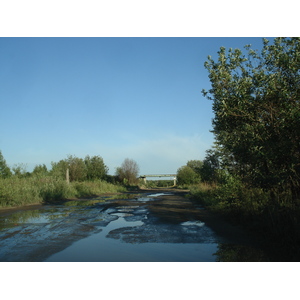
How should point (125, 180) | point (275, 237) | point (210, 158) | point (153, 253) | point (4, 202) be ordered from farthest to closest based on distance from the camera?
1. point (125, 180)
2. point (210, 158)
3. point (4, 202)
4. point (275, 237)
5. point (153, 253)

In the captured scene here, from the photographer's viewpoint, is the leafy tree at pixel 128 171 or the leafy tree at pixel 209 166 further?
the leafy tree at pixel 128 171

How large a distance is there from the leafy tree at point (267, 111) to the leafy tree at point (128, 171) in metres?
49.0

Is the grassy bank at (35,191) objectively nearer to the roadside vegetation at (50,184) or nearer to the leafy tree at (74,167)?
the roadside vegetation at (50,184)

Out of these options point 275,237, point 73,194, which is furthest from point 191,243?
point 73,194

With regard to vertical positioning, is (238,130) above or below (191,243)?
above

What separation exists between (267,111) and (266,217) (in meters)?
3.52

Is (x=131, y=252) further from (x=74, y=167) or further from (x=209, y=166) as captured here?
(x=74, y=167)

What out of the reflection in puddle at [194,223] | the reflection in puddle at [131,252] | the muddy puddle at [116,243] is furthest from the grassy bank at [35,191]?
the reflection in puddle at [131,252]

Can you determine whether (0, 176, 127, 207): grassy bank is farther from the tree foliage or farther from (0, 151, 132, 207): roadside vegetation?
the tree foliage

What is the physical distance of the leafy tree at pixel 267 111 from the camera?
828 cm

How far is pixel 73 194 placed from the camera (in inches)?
1062

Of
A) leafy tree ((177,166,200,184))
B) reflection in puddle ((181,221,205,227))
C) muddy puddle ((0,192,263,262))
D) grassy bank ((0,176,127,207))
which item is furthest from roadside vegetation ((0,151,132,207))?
leafy tree ((177,166,200,184))

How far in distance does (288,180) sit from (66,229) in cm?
726

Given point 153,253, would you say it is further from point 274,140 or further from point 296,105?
point 296,105
